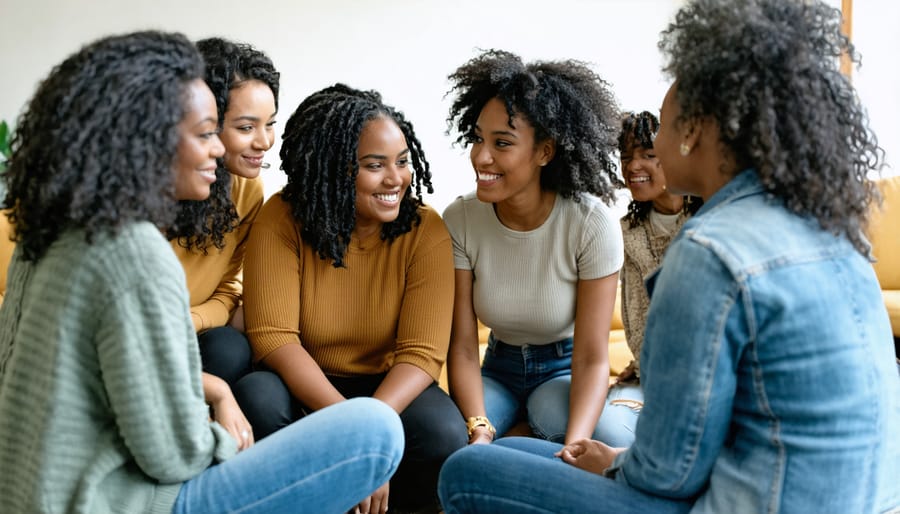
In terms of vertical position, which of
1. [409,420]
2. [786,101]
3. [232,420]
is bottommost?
[409,420]

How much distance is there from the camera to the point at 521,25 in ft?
11.8

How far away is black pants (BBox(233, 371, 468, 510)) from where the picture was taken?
166 centimetres

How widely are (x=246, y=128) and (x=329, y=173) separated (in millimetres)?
227

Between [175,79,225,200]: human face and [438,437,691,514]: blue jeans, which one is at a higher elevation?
[175,79,225,200]: human face

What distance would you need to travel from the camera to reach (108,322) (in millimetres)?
1014

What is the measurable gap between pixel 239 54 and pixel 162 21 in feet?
4.86

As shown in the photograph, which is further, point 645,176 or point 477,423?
point 645,176

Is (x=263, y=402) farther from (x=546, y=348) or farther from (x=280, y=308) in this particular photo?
(x=546, y=348)

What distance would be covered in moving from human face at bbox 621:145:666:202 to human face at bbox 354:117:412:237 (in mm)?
597

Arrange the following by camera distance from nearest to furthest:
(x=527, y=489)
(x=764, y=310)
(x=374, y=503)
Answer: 1. (x=764, y=310)
2. (x=527, y=489)
3. (x=374, y=503)

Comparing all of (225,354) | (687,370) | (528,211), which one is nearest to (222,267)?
(225,354)

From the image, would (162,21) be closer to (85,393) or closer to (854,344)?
(85,393)

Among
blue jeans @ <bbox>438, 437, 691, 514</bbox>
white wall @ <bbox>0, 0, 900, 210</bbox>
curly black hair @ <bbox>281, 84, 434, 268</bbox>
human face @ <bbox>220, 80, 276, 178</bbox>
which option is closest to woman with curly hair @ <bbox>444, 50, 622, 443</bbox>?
curly black hair @ <bbox>281, 84, 434, 268</bbox>

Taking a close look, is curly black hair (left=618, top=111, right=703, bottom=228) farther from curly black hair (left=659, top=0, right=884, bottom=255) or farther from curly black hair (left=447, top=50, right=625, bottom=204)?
curly black hair (left=659, top=0, right=884, bottom=255)
